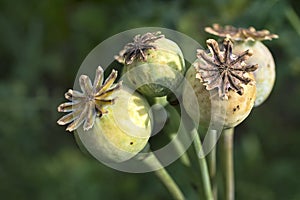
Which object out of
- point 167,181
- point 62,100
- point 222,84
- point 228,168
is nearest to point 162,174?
point 167,181

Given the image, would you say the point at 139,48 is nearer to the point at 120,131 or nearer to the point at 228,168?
the point at 120,131

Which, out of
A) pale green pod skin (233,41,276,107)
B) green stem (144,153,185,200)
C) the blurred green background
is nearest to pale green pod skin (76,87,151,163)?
green stem (144,153,185,200)

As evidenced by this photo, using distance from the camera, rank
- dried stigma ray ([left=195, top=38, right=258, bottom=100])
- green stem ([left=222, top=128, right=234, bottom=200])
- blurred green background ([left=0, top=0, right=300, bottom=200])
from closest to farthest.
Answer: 1. dried stigma ray ([left=195, top=38, right=258, bottom=100])
2. green stem ([left=222, top=128, right=234, bottom=200])
3. blurred green background ([left=0, top=0, right=300, bottom=200])

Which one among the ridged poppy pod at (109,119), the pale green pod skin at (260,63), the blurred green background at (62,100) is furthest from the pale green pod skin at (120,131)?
the blurred green background at (62,100)

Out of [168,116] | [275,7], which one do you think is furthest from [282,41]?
[168,116]

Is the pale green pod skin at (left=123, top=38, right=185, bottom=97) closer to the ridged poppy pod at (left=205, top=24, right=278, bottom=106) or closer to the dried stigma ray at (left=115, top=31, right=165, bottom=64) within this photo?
the dried stigma ray at (left=115, top=31, right=165, bottom=64)

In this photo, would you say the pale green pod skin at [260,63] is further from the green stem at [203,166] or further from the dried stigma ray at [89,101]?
the dried stigma ray at [89,101]

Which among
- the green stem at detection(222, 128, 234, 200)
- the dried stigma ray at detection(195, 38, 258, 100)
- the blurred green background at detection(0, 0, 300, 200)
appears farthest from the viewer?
the blurred green background at detection(0, 0, 300, 200)
